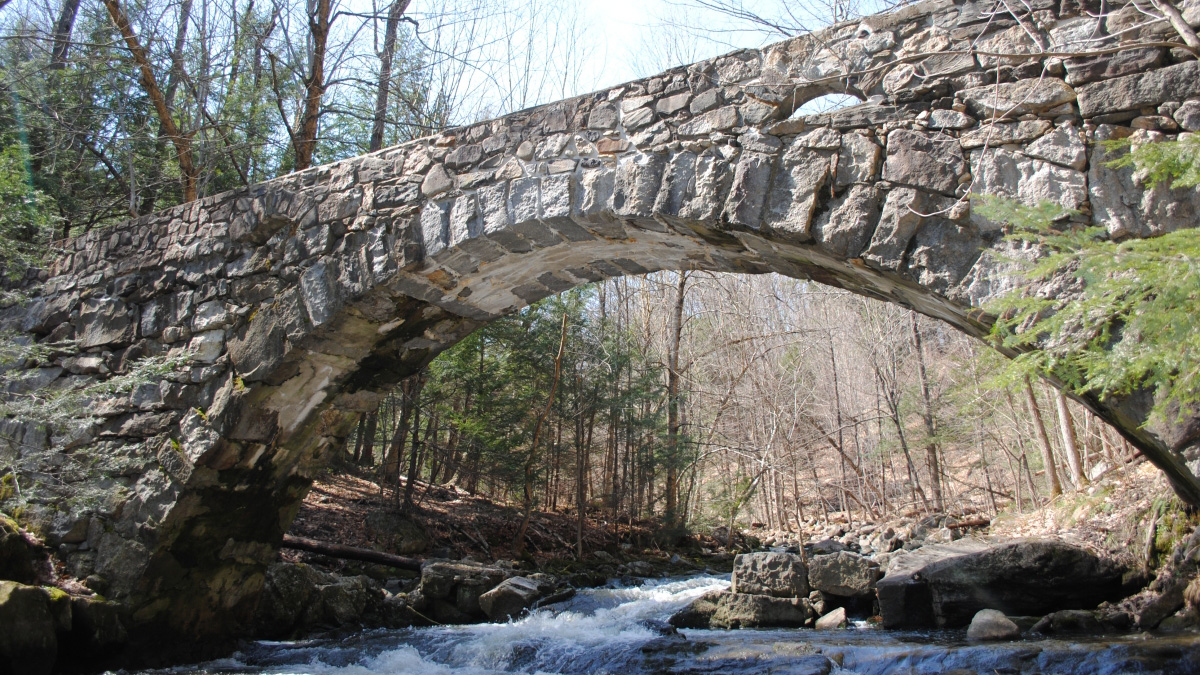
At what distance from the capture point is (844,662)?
178 inches

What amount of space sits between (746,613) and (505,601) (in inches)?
81.4

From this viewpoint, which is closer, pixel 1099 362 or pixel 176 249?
pixel 1099 362

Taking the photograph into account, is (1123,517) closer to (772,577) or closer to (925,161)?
(772,577)

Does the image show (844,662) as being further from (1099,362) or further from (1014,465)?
(1014,465)

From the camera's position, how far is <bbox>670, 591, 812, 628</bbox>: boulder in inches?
239

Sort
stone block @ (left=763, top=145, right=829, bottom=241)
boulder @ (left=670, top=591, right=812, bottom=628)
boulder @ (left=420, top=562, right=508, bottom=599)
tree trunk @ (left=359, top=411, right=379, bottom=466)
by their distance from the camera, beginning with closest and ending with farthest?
stone block @ (left=763, top=145, right=829, bottom=241)
boulder @ (left=670, top=591, right=812, bottom=628)
boulder @ (left=420, top=562, right=508, bottom=599)
tree trunk @ (left=359, top=411, right=379, bottom=466)

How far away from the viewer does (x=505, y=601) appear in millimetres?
6637

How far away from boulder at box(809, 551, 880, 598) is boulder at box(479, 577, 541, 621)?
2511mm

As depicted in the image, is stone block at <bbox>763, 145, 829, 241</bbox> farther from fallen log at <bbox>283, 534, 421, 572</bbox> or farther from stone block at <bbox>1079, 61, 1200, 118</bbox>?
fallen log at <bbox>283, 534, 421, 572</bbox>

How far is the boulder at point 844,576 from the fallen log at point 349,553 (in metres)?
3.82

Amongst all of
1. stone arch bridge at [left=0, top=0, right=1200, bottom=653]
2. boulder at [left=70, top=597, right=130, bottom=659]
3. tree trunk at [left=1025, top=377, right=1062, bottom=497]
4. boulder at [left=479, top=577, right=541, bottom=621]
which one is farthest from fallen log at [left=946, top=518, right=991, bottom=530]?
boulder at [left=70, top=597, right=130, bottom=659]

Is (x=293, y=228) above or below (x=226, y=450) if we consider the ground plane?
above

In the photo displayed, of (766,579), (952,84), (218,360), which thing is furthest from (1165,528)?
(218,360)

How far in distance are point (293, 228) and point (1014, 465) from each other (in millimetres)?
12545
